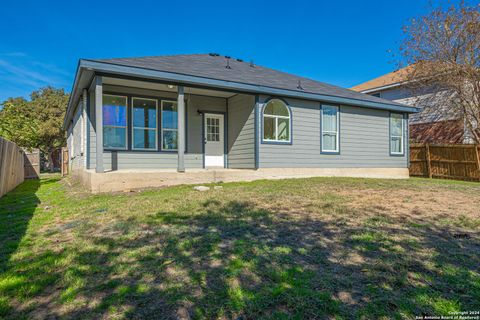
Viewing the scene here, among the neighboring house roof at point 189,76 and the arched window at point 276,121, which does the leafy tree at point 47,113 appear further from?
the arched window at point 276,121

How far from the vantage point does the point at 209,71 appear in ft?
30.6

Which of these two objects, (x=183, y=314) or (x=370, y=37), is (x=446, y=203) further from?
(x=370, y=37)

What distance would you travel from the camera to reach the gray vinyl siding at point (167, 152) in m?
8.77

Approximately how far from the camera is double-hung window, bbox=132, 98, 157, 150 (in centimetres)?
919

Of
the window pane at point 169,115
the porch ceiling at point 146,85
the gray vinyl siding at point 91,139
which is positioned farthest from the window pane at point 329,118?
the gray vinyl siding at point 91,139

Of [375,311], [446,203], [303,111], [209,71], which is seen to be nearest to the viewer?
[375,311]

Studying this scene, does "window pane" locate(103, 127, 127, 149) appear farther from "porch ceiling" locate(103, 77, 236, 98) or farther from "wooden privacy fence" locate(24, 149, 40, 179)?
"wooden privacy fence" locate(24, 149, 40, 179)

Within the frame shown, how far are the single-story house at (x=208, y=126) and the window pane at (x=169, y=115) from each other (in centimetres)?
3

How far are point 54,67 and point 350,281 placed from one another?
27035 millimetres

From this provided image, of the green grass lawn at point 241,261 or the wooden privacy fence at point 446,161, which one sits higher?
the wooden privacy fence at point 446,161

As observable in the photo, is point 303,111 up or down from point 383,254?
up

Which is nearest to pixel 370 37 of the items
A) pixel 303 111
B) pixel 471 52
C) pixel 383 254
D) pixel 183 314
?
pixel 471 52

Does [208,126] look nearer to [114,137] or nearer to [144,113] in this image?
[144,113]

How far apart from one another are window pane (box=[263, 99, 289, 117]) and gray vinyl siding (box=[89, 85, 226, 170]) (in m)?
1.79
